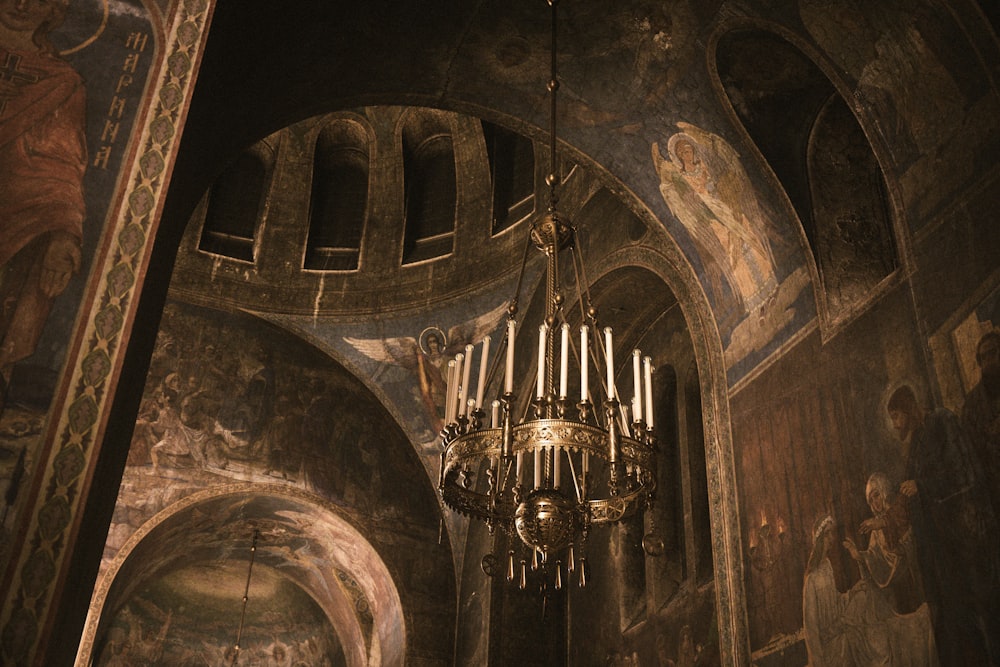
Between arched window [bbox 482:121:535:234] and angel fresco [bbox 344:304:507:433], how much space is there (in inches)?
58.2

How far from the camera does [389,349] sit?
484 inches

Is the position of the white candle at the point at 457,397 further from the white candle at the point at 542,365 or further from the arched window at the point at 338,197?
the arched window at the point at 338,197

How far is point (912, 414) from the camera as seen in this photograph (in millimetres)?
5359

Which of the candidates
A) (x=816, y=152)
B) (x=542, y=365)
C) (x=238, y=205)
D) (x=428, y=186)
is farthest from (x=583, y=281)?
(x=238, y=205)

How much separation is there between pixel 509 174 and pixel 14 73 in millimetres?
8389

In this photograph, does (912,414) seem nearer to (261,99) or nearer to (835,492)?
(835,492)

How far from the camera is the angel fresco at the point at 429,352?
39.3 ft

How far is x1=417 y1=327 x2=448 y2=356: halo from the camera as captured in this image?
39.6 ft

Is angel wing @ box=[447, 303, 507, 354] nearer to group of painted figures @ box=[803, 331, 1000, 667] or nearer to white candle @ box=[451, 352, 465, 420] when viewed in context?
white candle @ box=[451, 352, 465, 420]

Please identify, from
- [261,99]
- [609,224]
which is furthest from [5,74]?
[609,224]

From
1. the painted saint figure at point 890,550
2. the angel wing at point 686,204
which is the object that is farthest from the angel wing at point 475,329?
the painted saint figure at point 890,550

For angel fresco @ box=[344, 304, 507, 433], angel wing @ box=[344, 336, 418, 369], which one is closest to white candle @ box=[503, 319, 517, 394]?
angel fresco @ box=[344, 304, 507, 433]

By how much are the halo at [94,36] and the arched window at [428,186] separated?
7.70 m

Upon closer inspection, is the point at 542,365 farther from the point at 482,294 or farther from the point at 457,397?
the point at 482,294
